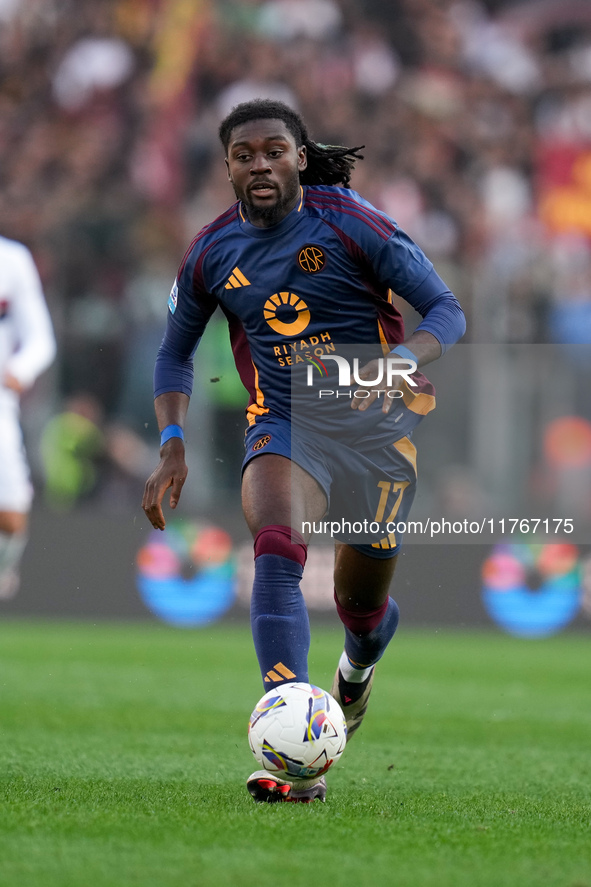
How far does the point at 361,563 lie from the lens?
14.5 ft

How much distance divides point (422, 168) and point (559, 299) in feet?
9.94

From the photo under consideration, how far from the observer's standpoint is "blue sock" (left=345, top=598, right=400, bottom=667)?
467 centimetres

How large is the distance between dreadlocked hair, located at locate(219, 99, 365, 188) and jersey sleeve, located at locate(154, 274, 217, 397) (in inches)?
20.8

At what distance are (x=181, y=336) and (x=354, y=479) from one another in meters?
0.80

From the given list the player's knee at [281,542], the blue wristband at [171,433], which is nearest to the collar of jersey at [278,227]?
the blue wristband at [171,433]

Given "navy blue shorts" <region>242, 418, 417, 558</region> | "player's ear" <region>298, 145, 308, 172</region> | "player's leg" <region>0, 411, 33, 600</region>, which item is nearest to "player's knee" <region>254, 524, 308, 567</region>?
"navy blue shorts" <region>242, 418, 417, 558</region>

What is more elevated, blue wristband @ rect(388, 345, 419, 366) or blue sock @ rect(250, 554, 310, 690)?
blue wristband @ rect(388, 345, 419, 366)

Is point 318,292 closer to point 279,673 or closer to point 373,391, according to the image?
point 373,391

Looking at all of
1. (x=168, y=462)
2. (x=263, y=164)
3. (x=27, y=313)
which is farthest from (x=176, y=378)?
(x=27, y=313)

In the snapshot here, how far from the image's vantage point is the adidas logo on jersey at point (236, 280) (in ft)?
13.4

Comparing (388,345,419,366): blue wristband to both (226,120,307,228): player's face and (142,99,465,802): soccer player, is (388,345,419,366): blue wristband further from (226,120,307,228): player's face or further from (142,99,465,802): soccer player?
(226,120,307,228): player's face

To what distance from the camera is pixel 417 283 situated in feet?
13.2

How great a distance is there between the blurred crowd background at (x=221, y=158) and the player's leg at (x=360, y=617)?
19.2 feet

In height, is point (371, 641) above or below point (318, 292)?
below
